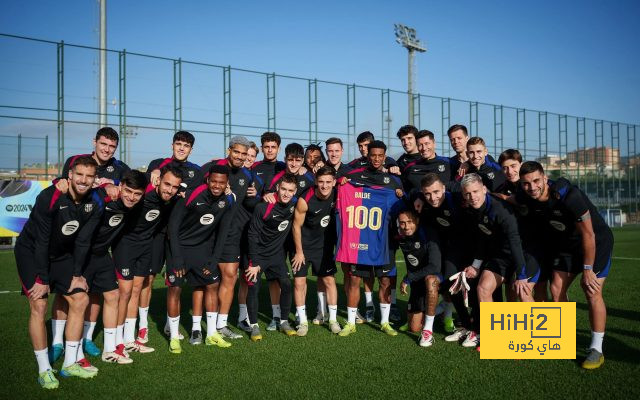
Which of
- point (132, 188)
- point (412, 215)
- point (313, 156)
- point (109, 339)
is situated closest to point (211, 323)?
point (109, 339)

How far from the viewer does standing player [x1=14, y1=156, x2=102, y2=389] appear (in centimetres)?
495

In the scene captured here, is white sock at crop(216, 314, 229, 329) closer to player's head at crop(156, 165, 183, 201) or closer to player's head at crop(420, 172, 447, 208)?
player's head at crop(156, 165, 183, 201)

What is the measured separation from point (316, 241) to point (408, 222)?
1.35m

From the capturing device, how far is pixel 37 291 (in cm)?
494

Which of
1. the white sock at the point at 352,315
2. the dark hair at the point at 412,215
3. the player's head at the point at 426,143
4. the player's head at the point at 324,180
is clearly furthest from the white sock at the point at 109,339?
the player's head at the point at 426,143

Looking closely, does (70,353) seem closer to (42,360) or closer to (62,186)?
(42,360)

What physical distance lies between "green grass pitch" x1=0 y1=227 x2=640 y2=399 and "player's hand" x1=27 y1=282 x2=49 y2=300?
0.83m

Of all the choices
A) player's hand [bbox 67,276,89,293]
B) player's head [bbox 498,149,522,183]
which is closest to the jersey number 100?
player's head [bbox 498,149,522,183]

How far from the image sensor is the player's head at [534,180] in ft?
17.7

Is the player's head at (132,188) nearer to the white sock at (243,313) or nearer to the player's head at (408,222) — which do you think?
the white sock at (243,313)

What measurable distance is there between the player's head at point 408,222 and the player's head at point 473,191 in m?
0.97

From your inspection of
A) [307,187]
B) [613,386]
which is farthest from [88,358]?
[613,386]

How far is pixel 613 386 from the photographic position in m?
4.67

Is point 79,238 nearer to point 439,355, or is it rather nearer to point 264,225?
point 264,225
